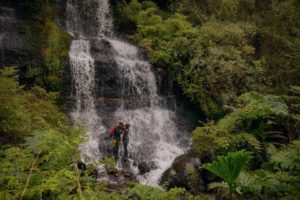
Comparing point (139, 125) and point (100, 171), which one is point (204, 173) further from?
point (139, 125)

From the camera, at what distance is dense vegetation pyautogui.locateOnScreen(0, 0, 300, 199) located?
16.7 ft

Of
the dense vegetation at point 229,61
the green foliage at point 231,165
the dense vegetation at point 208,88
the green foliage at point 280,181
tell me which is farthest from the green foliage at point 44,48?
the green foliage at point 280,181

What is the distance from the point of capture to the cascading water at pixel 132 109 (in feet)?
42.5

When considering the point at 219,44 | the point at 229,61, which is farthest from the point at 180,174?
the point at 219,44

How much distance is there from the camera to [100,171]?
427 inches

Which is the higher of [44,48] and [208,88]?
[44,48]

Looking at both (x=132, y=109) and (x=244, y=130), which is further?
(x=132, y=109)

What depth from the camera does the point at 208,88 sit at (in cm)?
1541

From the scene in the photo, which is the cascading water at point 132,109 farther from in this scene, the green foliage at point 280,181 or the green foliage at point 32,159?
the green foliage at point 32,159

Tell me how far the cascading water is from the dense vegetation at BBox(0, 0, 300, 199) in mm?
790

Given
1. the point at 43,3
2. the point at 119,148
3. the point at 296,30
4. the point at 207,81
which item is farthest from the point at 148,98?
the point at 296,30

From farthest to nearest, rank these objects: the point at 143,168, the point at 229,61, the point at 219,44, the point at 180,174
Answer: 1. the point at 219,44
2. the point at 229,61
3. the point at 143,168
4. the point at 180,174

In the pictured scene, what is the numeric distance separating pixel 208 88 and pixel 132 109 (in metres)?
3.65

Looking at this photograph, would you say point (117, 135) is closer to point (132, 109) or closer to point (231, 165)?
point (132, 109)
